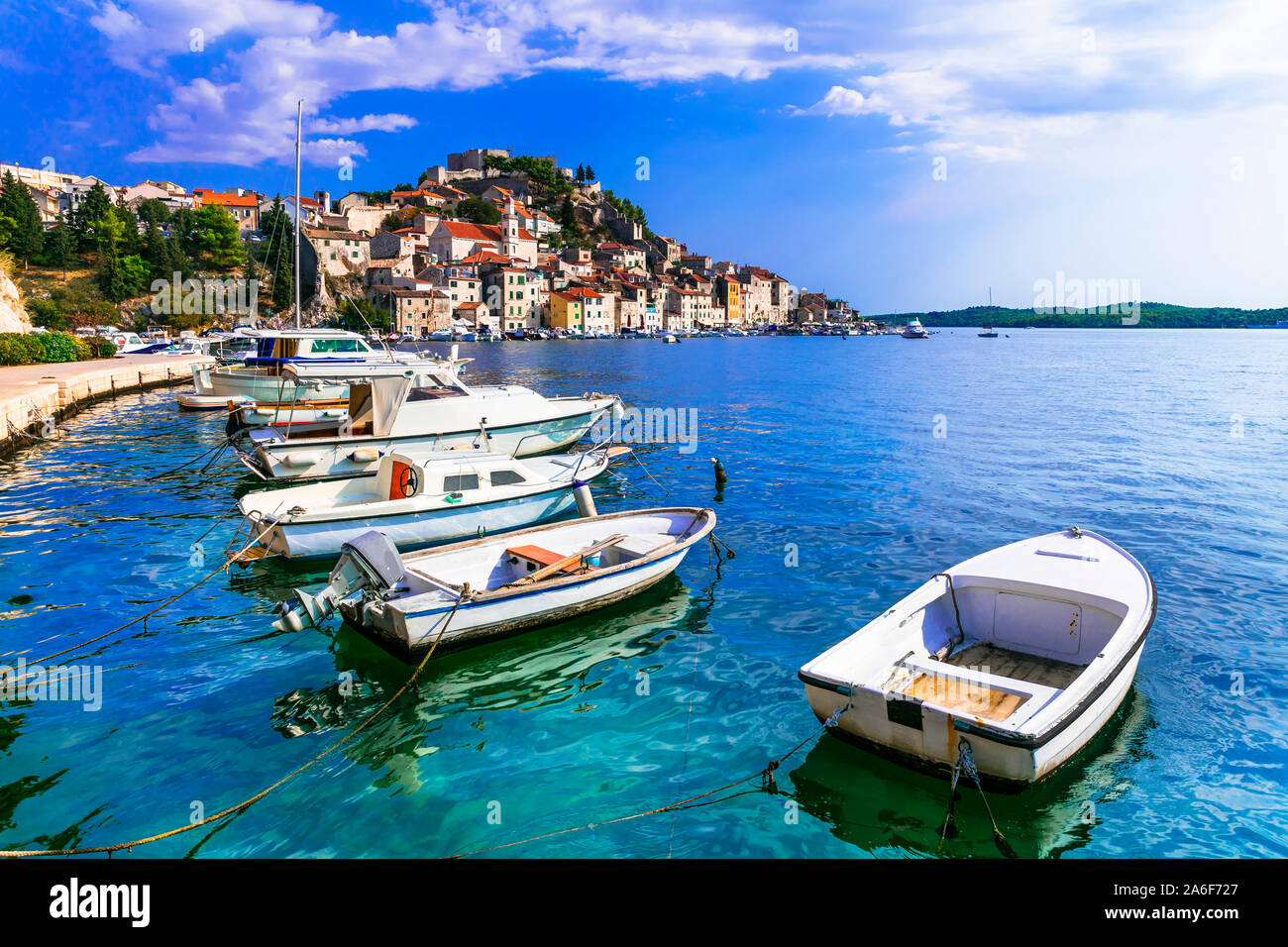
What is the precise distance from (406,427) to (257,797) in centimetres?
1292

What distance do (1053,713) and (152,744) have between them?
7.94m

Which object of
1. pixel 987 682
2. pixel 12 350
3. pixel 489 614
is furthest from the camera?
pixel 12 350

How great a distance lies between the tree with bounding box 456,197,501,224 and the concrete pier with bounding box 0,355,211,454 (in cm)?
11063

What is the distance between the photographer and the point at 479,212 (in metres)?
146

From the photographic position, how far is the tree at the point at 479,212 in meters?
145

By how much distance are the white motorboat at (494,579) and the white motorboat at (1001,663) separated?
12.1 ft

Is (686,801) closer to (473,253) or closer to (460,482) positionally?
(460,482)

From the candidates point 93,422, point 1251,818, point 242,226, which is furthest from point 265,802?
point 242,226

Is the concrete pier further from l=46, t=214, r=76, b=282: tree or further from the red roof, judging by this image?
the red roof

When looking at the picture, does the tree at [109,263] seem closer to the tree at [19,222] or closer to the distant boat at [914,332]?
the tree at [19,222]

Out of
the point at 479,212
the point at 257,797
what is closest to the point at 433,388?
the point at 257,797

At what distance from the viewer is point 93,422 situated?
25484mm

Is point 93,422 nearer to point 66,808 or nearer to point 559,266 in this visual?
point 66,808
